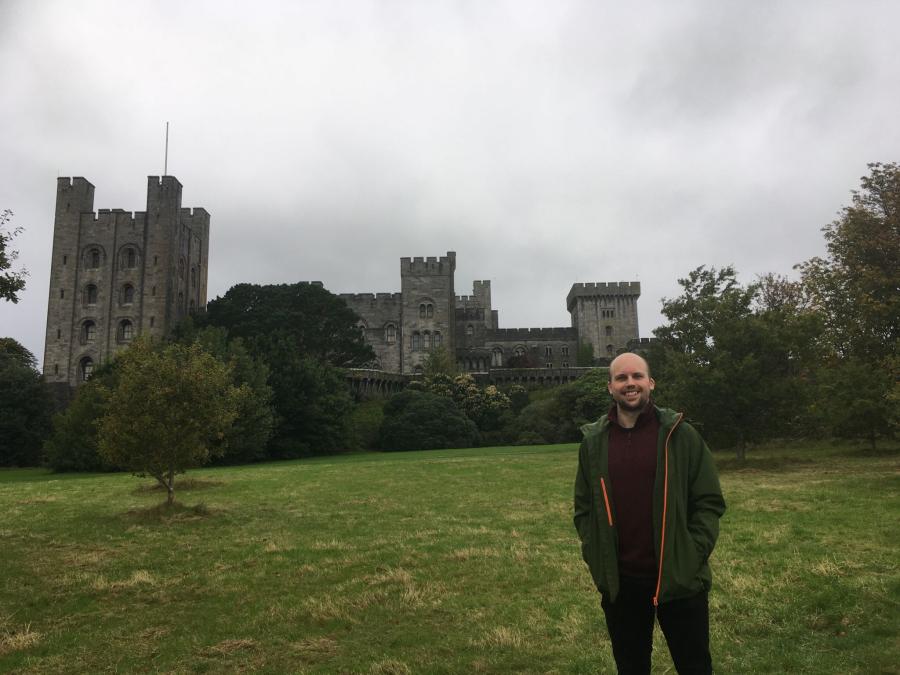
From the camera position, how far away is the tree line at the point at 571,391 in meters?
15.6

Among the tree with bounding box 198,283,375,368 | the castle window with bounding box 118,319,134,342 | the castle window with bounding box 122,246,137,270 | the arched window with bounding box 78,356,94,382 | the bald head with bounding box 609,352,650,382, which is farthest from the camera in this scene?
the castle window with bounding box 122,246,137,270

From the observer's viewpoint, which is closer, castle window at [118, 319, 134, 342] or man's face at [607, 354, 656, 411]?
man's face at [607, 354, 656, 411]

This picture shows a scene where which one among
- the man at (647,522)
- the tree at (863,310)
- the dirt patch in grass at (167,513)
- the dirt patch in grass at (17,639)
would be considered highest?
the tree at (863,310)

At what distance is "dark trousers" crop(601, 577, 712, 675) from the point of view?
4047 millimetres

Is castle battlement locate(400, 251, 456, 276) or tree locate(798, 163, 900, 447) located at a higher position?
castle battlement locate(400, 251, 456, 276)

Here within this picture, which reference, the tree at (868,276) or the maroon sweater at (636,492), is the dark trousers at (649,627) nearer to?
the maroon sweater at (636,492)

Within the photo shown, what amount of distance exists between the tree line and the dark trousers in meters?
11.6

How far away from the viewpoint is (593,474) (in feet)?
14.2

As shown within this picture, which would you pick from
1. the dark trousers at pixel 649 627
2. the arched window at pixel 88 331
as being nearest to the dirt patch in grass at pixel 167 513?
the dark trousers at pixel 649 627

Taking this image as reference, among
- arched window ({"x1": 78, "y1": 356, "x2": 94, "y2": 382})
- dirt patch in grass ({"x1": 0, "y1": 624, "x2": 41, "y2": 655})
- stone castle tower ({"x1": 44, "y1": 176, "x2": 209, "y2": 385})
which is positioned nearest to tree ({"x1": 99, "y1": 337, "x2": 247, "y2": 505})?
dirt patch in grass ({"x1": 0, "y1": 624, "x2": 41, "y2": 655})

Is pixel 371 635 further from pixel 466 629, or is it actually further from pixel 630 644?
pixel 630 644

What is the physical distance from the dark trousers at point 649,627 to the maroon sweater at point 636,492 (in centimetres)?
12

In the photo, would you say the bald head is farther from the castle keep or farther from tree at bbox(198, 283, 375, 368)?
the castle keep

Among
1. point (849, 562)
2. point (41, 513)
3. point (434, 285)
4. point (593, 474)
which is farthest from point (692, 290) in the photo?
point (434, 285)
